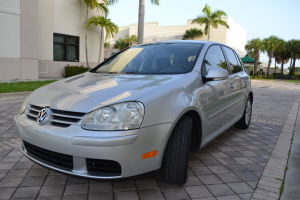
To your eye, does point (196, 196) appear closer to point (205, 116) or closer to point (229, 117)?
point (205, 116)

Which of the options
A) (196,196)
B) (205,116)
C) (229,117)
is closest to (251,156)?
(229,117)

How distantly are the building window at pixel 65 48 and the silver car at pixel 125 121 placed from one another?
13036 millimetres

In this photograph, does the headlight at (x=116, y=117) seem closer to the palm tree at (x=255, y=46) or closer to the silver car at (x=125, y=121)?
the silver car at (x=125, y=121)

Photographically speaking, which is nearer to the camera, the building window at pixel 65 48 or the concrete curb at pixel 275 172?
the concrete curb at pixel 275 172

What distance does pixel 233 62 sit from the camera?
435 centimetres

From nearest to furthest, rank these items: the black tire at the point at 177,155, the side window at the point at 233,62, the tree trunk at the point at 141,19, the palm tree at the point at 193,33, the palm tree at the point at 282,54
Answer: the black tire at the point at 177,155, the side window at the point at 233,62, the tree trunk at the point at 141,19, the palm tree at the point at 193,33, the palm tree at the point at 282,54

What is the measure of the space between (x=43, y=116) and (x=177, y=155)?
1250mm

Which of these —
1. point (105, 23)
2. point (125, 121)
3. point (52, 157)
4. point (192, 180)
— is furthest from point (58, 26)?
point (125, 121)

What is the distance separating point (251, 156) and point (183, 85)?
1768mm

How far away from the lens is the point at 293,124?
19.0ft

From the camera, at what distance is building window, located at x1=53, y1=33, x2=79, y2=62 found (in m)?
14.9

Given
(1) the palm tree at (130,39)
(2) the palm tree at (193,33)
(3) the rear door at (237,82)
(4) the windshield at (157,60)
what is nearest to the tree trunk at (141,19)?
(3) the rear door at (237,82)

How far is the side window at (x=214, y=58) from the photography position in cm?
329

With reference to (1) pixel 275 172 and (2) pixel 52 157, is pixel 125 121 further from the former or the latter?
(1) pixel 275 172
